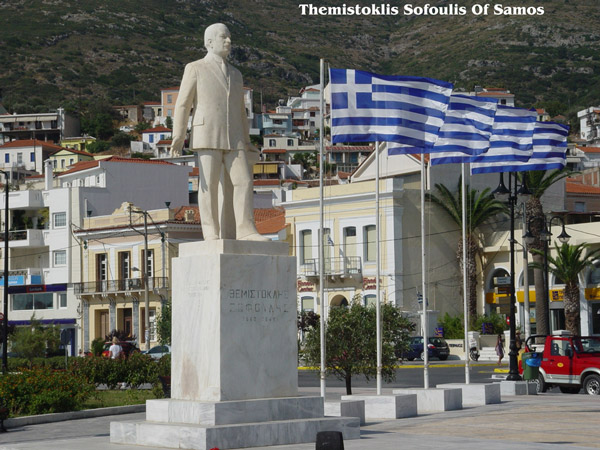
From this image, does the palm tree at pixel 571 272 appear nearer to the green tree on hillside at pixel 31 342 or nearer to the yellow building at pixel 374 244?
the yellow building at pixel 374 244

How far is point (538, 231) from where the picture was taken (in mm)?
59312

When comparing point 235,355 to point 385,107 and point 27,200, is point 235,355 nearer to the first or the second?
point 385,107

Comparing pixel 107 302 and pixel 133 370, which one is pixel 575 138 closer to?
pixel 107 302

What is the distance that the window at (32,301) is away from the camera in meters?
75.6

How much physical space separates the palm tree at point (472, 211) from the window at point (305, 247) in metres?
7.33

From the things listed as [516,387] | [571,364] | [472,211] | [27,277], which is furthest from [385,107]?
[27,277]

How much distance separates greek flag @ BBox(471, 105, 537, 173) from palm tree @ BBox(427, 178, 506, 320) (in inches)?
1292

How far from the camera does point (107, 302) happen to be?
235 ft

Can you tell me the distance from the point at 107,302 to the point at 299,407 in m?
55.8

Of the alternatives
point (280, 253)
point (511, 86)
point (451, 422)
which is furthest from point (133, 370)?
point (511, 86)

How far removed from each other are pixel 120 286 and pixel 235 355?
54.3 m

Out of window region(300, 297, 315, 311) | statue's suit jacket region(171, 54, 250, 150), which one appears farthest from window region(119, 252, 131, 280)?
statue's suit jacket region(171, 54, 250, 150)

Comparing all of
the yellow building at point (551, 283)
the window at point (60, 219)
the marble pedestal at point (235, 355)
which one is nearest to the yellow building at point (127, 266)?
the window at point (60, 219)

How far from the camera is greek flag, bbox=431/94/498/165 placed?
85.1 ft
